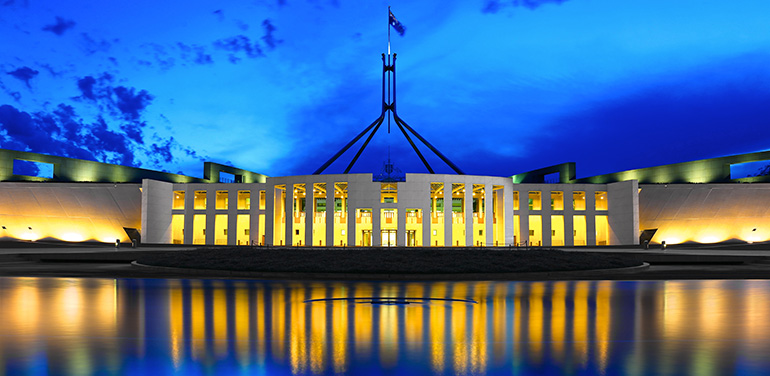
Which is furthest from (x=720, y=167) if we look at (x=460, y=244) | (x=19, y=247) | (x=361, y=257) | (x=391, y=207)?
(x=19, y=247)

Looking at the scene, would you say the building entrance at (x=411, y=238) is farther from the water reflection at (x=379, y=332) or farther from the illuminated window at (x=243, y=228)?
the water reflection at (x=379, y=332)

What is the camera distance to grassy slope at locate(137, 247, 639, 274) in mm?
21406

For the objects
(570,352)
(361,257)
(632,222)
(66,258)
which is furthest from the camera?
(632,222)

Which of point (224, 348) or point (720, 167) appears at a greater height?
point (720, 167)

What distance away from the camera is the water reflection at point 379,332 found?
681 cm

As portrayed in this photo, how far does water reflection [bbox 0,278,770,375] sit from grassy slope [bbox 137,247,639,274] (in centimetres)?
574

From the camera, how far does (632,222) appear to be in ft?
200

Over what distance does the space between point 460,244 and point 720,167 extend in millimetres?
30482

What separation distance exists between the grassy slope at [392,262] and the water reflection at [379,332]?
5.74 metres

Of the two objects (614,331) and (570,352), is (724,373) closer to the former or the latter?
(570,352)

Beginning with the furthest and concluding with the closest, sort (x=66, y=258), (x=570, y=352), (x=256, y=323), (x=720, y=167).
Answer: (x=720, y=167)
(x=66, y=258)
(x=256, y=323)
(x=570, y=352)

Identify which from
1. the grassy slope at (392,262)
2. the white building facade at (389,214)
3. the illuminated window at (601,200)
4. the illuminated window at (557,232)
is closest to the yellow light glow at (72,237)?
the white building facade at (389,214)

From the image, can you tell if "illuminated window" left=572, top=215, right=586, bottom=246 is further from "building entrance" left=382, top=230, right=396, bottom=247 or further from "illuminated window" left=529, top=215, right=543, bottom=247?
"building entrance" left=382, top=230, right=396, bottom=247

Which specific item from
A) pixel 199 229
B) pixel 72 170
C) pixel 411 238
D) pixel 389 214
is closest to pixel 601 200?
pixel 411 238
